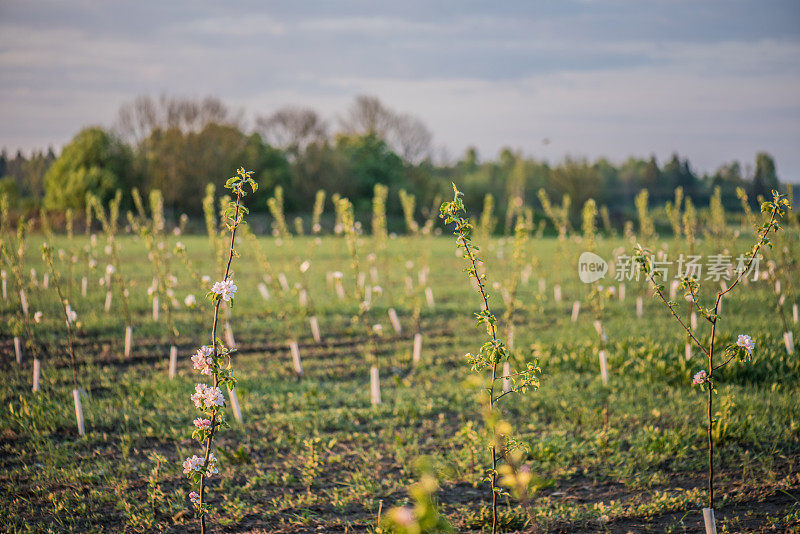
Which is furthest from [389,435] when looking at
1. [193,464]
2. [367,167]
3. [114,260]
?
[367,167]

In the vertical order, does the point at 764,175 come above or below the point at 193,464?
above

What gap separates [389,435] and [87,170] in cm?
3766

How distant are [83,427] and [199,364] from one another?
309 cm

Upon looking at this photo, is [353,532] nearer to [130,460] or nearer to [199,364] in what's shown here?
[199,364]

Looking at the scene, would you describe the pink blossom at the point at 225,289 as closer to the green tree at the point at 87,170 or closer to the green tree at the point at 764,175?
the green tree at the point at 764,175

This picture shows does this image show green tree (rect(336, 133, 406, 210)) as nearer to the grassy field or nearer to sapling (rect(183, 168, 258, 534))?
the grassy field

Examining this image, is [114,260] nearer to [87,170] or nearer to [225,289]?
[225,289]

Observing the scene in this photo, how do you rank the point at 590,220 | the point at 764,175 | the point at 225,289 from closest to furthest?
the point at 225,289, the point at 590,220, the point at 764,175

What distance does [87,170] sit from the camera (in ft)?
119

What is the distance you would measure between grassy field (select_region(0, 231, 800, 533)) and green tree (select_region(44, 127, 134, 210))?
3031cm

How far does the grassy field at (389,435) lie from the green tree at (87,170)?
3031 centimetres

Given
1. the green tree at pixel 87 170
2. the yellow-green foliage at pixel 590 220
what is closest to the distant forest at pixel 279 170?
the green tree at pixel 87 170

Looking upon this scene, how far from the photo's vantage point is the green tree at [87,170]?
117 ft

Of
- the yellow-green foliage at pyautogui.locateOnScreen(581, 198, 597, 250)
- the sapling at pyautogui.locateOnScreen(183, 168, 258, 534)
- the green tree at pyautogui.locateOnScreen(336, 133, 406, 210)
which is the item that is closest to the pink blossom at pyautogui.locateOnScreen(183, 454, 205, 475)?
the sapling at pyautogui.locateOnScreen(183, 168, 258, 534)
